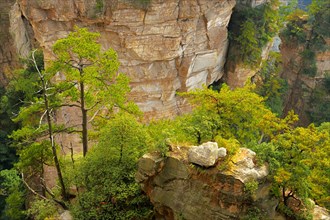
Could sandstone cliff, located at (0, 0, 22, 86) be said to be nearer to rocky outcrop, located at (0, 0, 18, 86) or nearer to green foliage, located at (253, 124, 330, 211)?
rocky outcrop, located at (0, 0, 18, 86)

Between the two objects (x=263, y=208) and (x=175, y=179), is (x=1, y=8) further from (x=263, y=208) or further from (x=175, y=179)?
(x=263, y=208)

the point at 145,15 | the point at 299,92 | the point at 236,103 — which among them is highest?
the point at 145,15

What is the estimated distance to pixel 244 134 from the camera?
13.7 meters

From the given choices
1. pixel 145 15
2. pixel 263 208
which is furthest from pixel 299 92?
pixel 263 208

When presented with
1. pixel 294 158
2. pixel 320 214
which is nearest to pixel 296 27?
pixel 294 158

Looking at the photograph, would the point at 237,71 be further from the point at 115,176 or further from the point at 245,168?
the point at 245,168

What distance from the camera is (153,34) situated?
2286 centimetres

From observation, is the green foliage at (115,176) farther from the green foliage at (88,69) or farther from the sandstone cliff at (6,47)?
the sandstone cliff at (6,47)

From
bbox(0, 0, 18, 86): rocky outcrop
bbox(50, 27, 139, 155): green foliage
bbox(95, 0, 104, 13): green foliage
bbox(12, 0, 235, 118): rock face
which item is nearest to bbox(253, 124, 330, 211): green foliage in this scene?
bbox(50, 27, 139, 155): green foliage

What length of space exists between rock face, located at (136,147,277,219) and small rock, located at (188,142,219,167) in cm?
23

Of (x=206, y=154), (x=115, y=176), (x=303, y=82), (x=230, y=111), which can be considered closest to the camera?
(x=206, y=154)

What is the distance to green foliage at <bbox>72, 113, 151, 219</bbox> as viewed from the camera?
471 inches

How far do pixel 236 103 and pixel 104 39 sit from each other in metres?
12.4

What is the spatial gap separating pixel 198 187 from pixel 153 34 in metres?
14.2
